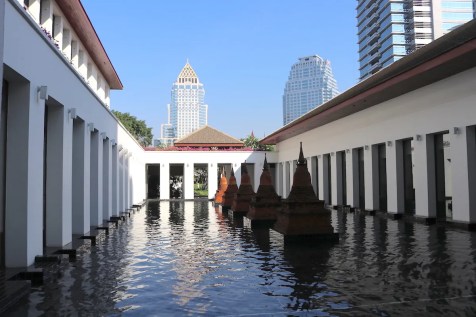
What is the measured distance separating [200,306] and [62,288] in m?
2.13

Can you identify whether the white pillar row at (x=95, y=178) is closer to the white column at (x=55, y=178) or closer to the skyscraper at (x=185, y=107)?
the white column at (x=55, y=178)

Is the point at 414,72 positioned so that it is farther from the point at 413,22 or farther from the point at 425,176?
the point at 413,22

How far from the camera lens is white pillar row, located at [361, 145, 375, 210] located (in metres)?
18.3

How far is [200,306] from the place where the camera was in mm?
4902

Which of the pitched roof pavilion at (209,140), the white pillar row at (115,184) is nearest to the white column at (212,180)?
the pitched roof pavilion at (209,140)

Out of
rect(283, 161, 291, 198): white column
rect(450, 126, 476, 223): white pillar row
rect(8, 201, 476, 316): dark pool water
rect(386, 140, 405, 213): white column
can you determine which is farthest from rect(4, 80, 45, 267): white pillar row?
rect(283, 161, 291, 198): white column

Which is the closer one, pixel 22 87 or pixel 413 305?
pixel 413 305

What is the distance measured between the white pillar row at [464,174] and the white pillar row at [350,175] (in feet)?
24.1

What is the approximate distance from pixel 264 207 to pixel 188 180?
1918 cm

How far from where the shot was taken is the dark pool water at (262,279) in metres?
4.79

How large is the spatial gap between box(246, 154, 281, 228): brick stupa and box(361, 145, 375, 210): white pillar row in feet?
20.3

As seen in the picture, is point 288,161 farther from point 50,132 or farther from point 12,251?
point 12,251

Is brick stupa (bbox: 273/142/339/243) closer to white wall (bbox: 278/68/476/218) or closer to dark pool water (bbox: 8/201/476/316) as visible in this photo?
dark pool water (bbox: 8/201/476/316)

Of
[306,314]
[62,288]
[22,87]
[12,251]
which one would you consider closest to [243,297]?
[306,314]
